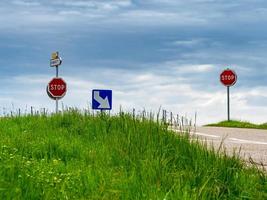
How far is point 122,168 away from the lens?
9.51 m

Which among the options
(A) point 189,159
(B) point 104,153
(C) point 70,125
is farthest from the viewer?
(C) point 70,125

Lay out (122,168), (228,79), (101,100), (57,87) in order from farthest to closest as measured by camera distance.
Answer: (228,79), (57,87), (101,100), (122,168)

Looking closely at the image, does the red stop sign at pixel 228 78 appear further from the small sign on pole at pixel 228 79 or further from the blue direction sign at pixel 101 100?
the blue direction sign at pixel 101 100

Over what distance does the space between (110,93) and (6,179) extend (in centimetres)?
1294

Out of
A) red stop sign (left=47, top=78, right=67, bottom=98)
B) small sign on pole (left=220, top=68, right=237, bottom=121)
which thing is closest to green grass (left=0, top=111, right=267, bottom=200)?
red stop sign (left=47, top=78, right=67, bottom=98)

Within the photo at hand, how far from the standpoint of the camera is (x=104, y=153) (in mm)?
10680

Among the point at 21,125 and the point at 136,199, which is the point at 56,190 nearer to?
the point at 136,199

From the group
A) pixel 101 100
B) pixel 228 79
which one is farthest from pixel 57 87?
pixel 101 100

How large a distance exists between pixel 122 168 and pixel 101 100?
37.5 ft

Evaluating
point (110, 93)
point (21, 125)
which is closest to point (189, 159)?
point (21, 125)

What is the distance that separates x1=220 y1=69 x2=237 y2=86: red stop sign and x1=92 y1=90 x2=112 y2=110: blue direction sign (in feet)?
59.9

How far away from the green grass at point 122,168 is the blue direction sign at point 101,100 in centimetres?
738

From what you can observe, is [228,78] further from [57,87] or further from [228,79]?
[57,87]

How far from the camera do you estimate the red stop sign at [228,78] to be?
126 feet
